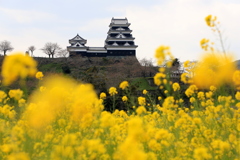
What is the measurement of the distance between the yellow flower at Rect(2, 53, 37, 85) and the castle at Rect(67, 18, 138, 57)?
117 ft

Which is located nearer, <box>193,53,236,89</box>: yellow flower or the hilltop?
<box>193,53,236,89</box>: yellow flower

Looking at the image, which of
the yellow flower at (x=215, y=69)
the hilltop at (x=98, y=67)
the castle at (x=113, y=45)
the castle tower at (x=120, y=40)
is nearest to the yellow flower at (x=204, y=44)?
the yellow flower at (x=215, y=69)

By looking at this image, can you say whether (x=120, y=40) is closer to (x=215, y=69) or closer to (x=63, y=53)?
(x=63, y=53)

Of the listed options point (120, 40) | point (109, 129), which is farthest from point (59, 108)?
point (120, 40)

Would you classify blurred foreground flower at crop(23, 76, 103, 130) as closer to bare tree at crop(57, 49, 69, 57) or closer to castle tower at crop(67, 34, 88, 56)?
castle tower at crop(67, 34, 88, 56)

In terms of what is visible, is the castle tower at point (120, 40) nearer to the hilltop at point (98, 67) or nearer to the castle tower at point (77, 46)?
the castle tower at point (77, 46)

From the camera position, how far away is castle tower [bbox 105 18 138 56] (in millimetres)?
39375

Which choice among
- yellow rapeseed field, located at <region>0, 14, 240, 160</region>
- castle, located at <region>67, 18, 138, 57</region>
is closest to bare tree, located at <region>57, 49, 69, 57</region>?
castle, located at <region>67, 18, 138, 57</region>

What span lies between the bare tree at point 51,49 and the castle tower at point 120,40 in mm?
7747

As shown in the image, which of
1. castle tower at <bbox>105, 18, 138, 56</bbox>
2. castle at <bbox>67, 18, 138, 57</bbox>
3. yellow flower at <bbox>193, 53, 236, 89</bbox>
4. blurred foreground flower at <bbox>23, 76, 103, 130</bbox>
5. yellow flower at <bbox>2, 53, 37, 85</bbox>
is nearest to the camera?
yellow flower at <bbox>2, 53, 37, 85</bbox>

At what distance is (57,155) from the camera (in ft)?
6.25

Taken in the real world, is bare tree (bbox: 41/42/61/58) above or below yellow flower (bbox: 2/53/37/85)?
above

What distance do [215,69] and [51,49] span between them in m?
40.6

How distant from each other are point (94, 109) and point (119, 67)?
2627 centimetres
